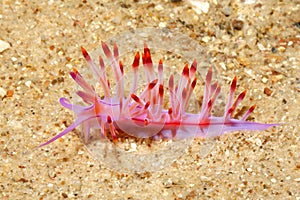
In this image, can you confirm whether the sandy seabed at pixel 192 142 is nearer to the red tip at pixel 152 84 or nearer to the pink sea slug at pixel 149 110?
the pink sea slug at pixel 149 110

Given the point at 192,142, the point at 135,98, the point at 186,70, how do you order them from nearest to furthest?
1. the point at 135,98
2. the point at 186,70
3. the point at 192,142

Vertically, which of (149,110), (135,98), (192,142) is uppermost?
(135,98)

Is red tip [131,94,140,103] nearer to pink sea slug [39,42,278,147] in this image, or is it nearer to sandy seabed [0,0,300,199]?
pink sea slug [39,42,278,147]

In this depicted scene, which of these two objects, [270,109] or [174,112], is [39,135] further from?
[270,109]

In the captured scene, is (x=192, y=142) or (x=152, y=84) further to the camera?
(x=192, y=142)

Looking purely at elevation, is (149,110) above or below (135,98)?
below

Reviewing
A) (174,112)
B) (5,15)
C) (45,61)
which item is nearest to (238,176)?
(174,112)

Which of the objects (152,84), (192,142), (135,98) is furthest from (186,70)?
(192,142)

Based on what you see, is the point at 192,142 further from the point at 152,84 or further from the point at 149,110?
the point at 152,84

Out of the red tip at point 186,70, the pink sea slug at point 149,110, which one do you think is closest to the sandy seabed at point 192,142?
the pink sea slug at point 149,110
